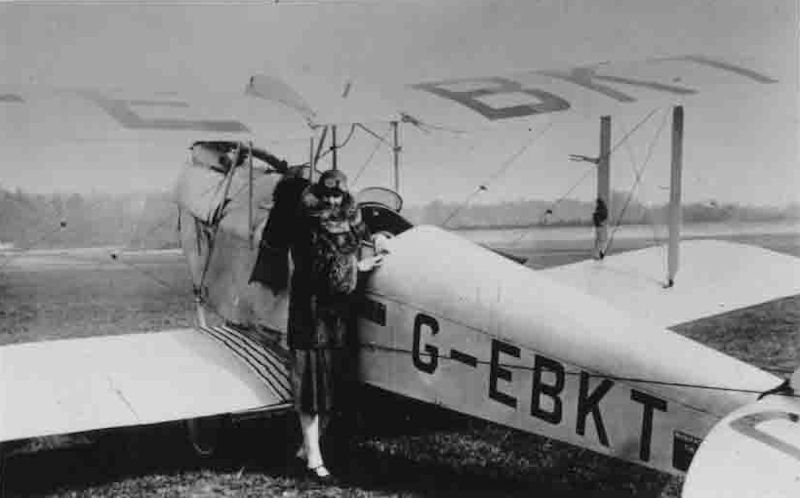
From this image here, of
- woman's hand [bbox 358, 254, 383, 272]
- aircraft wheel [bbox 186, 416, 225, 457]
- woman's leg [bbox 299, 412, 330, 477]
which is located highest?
woman's hand [bbox 358, 254, 383, 272]

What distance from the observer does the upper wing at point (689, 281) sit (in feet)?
20.6

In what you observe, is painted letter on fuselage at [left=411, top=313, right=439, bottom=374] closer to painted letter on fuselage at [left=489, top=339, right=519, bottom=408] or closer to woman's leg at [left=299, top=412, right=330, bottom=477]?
painted letter on fuselage at [left=489, top=339, right=519, bottom=408]

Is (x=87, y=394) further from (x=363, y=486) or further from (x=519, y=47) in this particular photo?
(x=519, y=47)

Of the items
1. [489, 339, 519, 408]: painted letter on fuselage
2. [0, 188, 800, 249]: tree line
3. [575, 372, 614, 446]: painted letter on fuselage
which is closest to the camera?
[575, 372, 614, 446]: painted letter on fuselage

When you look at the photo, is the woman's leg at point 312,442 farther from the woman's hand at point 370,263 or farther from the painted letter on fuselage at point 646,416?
the painted letter on fuselage at point 646,416

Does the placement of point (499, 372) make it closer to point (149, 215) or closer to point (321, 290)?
point (321, 290)

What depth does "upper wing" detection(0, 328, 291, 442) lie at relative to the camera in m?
4.51

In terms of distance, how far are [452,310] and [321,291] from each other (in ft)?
2.36

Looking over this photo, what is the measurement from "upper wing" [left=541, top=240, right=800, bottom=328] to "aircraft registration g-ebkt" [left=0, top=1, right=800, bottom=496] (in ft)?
0.06

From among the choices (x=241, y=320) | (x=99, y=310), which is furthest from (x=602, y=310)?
(x=99, y=310)

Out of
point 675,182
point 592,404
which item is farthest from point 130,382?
point 675,182

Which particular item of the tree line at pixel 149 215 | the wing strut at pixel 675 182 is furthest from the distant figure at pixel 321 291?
the tree line at pixel 149 215

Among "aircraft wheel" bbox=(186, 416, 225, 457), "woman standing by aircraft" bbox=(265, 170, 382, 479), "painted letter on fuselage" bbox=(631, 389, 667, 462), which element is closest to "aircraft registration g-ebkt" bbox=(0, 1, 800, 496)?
"painted letter on fuselage" bbox=(631, 389, 667, 462)

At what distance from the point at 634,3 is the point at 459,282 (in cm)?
417
